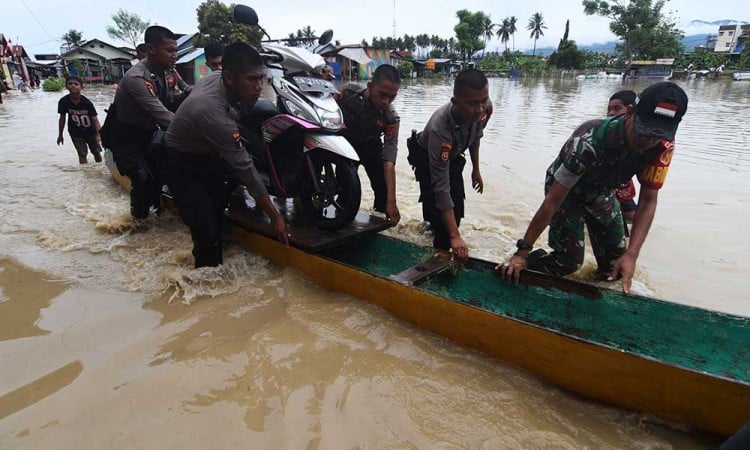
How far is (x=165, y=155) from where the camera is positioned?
10.8ft

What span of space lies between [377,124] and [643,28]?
191ft

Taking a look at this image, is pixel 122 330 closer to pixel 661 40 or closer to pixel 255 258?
pixel 255 258

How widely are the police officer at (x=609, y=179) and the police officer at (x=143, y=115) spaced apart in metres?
3.24

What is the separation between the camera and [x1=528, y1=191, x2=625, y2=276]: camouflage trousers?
295 centimetres

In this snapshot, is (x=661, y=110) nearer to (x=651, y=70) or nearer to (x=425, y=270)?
→ (x=425, y=270)

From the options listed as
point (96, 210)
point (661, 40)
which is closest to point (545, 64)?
point (661, 40)

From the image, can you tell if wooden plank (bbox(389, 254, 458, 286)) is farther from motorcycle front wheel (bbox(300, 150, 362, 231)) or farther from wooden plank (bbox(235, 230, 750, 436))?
motorcycle front wheel (bbox(300, 150, 362, 231))

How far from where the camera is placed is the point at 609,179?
2.72 metres

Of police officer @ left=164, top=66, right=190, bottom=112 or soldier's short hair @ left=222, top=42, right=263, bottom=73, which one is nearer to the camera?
soldier's short hair @ left=222, top=42, right=263, bottom=73

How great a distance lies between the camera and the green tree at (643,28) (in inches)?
1879

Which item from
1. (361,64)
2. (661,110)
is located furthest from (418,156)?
(361,64)

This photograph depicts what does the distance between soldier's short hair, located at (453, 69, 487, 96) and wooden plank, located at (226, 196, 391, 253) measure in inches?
47.9

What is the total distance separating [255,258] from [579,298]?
251 cm

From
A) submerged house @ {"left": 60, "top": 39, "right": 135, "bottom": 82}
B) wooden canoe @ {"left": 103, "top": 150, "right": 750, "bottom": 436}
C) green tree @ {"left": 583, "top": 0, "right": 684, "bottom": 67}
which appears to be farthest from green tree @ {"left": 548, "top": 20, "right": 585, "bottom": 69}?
wooden canoe @ {"left": 103, "top": 150, "right": 750, "bottom": 436}
